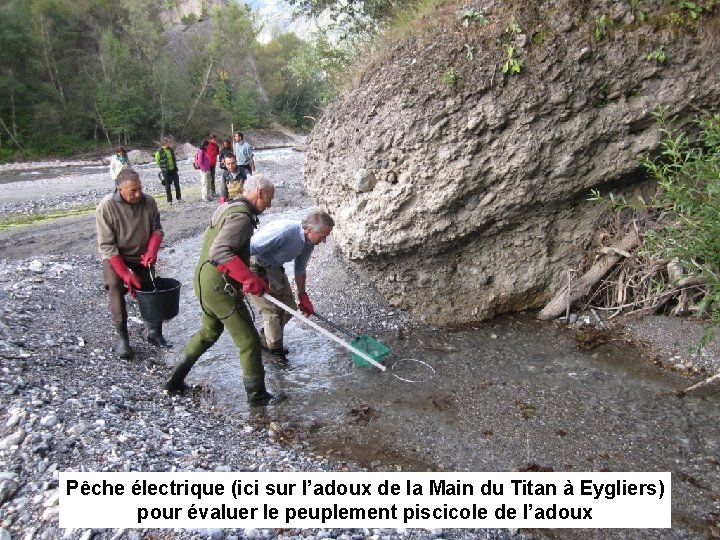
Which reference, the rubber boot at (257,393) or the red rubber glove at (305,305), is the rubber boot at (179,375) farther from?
the red rubber glove at (305,305)

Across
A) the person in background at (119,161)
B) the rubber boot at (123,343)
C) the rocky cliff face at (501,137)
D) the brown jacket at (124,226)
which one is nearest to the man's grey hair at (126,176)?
the brown jacket at (124,226)

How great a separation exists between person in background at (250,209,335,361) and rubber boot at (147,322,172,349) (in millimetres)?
1376

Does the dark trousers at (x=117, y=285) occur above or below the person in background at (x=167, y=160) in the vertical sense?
below

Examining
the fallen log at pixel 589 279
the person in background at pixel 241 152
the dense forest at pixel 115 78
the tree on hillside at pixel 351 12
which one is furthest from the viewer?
the dense forest at pixel 115 78

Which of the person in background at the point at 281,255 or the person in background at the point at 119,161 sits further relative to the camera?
the person in background at the point at 119,161

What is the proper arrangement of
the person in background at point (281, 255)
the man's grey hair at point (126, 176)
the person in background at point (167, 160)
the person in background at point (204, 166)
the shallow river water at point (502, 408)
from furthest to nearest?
the person in background at point (204, 166) → the person in background at point (167, 160) → the man's grey hair at point (126, 176) → the person in background at point (281, 255) → the shallow river water at point (502, 408)

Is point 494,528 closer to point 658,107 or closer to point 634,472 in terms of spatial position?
point 634,472

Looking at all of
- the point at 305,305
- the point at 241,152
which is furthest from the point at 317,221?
the point at 241,152

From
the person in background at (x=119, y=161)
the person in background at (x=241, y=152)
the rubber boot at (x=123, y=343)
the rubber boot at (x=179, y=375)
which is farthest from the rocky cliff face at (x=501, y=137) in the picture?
the person in background at (x=119, y=161)

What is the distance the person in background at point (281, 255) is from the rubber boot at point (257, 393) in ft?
3.43

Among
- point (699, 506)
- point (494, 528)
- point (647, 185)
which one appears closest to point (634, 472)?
point (699, 506)

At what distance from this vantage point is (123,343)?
5.97 meters

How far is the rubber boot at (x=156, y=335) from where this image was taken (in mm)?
6465

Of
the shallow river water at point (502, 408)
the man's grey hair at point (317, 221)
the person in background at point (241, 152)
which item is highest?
the person in background at point (241, 152)
